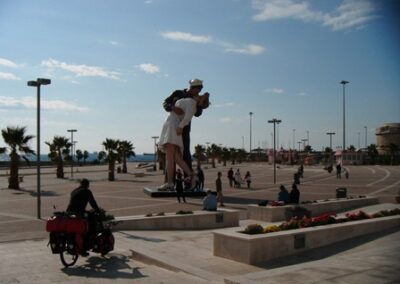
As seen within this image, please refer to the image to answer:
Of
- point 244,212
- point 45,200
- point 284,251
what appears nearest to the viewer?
point 284,251

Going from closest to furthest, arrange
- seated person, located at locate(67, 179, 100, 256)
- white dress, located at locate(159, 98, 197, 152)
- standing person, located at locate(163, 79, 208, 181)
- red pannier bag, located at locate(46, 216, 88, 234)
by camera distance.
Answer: red pannier bag, located at locate(46, 216, 88, 234) < seated person, located at locate(67, 179, 100, 256) < white dress, located at locate(159, 98, 197, 152) < standing person, located at locate(163, 79, 208, 181)

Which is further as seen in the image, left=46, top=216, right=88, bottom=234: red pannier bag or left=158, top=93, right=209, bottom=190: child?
left=158, top=93, right=209, bottom=190: child

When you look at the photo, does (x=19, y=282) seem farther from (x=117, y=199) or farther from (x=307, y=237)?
(x=117, y=199)

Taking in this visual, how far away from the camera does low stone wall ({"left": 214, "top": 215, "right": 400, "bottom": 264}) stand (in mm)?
9445

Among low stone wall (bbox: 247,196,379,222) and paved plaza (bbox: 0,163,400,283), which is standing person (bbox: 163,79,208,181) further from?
paved plaza (bbox: 0,163,400,283)

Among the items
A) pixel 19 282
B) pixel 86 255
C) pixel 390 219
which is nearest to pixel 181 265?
pixel 86 255

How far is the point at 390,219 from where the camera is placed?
12.8 m

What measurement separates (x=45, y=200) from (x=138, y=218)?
11.7 metres

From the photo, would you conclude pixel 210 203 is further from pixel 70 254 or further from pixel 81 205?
pixel 70 254

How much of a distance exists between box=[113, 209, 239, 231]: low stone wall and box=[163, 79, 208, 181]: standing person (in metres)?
12.0

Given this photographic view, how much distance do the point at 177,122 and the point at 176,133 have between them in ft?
2.10

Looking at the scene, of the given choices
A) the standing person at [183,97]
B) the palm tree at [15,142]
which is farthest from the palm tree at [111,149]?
the standing person at [183,97]

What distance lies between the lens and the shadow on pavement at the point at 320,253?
9438 millimetres

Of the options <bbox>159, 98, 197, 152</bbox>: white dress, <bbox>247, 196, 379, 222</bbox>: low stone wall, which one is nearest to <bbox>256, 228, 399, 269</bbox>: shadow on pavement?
<bbox>247, 196, 379, 222</bbox>: low stone wall
